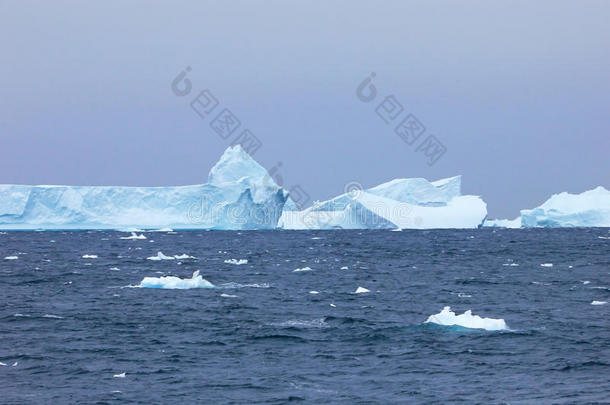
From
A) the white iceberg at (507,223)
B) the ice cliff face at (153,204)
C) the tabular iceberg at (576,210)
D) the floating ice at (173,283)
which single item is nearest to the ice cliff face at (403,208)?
the tabular iceberg at (576,210)

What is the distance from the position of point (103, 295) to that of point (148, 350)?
1013 centimetres

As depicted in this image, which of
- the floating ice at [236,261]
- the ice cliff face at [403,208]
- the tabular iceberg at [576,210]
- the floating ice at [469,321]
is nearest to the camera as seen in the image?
the floating ice at [469,321]

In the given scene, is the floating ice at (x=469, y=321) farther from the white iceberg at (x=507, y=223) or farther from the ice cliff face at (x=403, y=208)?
the white iceberg at (x=507, y=223)

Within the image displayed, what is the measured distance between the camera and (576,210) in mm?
88500

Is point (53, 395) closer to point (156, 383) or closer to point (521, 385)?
point (156, 383)

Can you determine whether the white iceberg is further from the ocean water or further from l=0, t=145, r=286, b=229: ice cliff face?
the ocean water

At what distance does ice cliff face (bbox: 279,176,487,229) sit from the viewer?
8025 centimetres

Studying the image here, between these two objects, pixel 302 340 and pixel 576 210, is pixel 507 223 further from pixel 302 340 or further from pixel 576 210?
pixel 302 340

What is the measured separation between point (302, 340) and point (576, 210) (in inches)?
2964

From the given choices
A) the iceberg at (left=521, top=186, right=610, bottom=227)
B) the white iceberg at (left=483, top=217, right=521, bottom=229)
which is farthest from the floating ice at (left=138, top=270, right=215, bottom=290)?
the white iceberg at (left=483, top=217, right=521, bottom=229)

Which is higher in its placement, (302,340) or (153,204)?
(153,204)

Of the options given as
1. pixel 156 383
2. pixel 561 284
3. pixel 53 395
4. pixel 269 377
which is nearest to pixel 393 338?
pixel 269 377

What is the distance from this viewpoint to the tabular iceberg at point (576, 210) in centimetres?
8738

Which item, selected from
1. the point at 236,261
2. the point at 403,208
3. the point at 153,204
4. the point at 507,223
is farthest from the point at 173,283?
the point at 507,223
